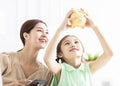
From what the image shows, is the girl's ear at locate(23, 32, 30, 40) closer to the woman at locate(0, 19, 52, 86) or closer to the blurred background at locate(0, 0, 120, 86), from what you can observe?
the woman at locate(0, 19, 52, 86)

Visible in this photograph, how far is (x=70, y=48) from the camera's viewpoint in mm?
1077

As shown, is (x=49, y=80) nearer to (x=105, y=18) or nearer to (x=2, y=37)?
(x=2, y=37)

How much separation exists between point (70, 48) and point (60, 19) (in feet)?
1.40

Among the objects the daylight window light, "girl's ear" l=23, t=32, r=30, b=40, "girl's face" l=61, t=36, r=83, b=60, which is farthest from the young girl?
the daylight window light

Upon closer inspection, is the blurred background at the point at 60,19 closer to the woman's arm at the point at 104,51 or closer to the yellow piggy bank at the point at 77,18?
the woman's arm at the point at 104,51

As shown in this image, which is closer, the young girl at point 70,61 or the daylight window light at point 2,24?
the young girl at point 70,61

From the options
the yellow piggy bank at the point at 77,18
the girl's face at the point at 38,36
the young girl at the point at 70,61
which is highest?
the yellow piggy bank at the point at 77,18

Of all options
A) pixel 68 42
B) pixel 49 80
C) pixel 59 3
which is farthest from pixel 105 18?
pixel 49 80

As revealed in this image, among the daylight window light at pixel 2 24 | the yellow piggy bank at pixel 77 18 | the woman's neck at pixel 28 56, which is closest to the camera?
the yellow piggy bank at pixel 77 18

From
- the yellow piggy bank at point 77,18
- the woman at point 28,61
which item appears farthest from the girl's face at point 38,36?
the yellow piggy bank at point 77,18

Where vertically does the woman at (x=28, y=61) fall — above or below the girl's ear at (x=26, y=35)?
below

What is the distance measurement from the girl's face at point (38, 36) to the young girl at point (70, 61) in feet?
0.19

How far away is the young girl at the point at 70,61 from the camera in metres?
1.02

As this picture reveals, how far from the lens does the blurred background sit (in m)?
1.32
